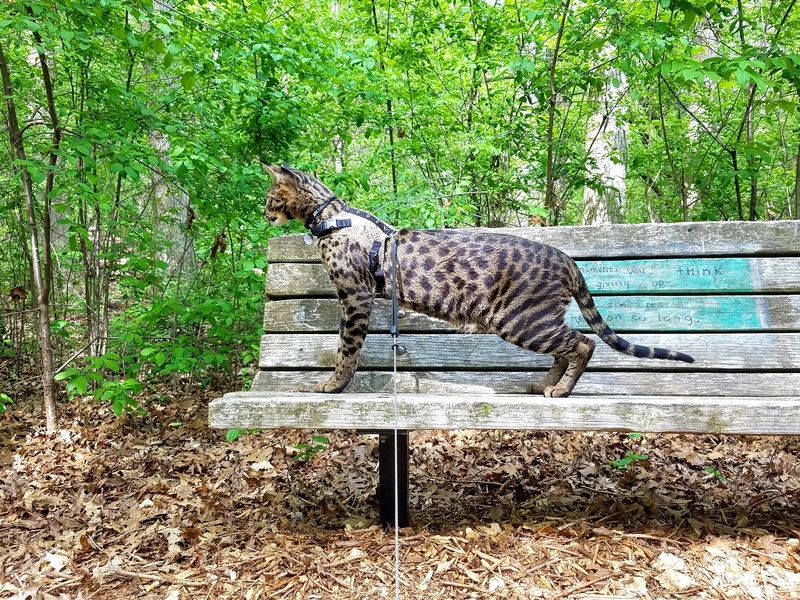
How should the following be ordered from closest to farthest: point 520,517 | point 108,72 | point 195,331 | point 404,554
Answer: point 404,554, point 520,517, point 108,72, point 195,331

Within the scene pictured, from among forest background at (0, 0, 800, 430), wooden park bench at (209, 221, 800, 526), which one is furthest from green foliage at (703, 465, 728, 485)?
forest background at (0, 0, 800, 430)

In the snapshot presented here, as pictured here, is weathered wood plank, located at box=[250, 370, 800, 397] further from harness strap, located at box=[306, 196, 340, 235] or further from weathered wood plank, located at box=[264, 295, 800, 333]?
harness strap, located at box=[306, 196, 340, 235]

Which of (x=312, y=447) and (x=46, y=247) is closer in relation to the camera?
(x=312, y=447)

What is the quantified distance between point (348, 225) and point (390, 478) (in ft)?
4.45

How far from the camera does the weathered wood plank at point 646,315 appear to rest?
11.7ft

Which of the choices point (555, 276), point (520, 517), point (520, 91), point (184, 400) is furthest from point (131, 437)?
point (520, 91)

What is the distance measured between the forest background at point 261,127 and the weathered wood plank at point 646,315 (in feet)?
3.38

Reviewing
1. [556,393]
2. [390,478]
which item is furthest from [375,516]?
[556,393]

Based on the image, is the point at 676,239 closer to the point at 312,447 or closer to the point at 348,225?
the point at 348,225

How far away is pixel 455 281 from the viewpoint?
10.0ft

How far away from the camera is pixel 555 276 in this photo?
303 centimetres

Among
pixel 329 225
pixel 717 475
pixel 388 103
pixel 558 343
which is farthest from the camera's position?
pixel 388 103

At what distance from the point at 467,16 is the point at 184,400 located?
15.8ft

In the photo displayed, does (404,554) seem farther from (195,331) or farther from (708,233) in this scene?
(195,331)
